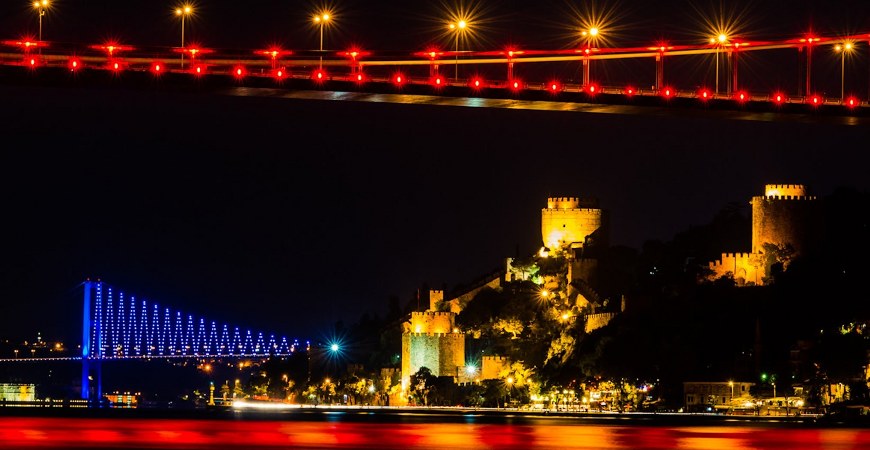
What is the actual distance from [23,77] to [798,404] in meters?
15.5

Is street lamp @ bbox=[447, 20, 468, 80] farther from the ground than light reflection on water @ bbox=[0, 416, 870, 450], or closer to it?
farther from the ground

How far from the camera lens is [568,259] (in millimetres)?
56156

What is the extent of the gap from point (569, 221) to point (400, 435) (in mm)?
29573

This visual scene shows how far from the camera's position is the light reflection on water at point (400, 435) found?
25953 millimetres

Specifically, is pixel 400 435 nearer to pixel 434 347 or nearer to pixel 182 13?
pixel 182 13

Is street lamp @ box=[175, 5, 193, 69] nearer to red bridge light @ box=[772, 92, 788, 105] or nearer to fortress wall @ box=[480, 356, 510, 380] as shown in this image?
red bridge light @ box=[772, 92, 788, 105]

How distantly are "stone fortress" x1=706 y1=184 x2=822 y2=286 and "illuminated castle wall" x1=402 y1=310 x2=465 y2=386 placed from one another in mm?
7835

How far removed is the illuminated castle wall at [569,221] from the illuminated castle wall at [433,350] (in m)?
4.34

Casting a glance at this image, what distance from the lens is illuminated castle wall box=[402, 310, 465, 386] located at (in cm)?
5491

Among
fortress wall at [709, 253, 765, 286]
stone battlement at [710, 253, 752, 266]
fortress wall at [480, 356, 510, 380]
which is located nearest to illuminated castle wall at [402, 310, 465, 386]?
fortress wall at [480, 356, 510, 380]

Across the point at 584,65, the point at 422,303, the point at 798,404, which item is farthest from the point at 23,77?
the point at 422,303

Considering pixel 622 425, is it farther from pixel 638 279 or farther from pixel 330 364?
pixel 330 364

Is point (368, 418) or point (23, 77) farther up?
point (23, 77)

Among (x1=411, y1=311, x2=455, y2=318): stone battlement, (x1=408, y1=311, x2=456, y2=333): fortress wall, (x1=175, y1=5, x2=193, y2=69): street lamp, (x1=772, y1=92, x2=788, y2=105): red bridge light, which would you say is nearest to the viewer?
(x1=175, y1=5, x2=193, y2=69): street lamp
